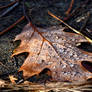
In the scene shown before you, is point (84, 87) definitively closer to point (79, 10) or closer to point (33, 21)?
point (33, 21)

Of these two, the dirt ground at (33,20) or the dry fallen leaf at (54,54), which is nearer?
the dry fallen leaf at (54,54)

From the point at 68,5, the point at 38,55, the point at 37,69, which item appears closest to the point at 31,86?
the point at 37,69

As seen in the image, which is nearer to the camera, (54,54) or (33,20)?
(54,54)

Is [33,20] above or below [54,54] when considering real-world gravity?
above

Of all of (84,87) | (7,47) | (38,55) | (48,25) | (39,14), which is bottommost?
(84,87)

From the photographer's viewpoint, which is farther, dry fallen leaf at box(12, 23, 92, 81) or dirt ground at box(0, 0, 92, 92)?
dirt ground at box(0, 0, 92, 92)
